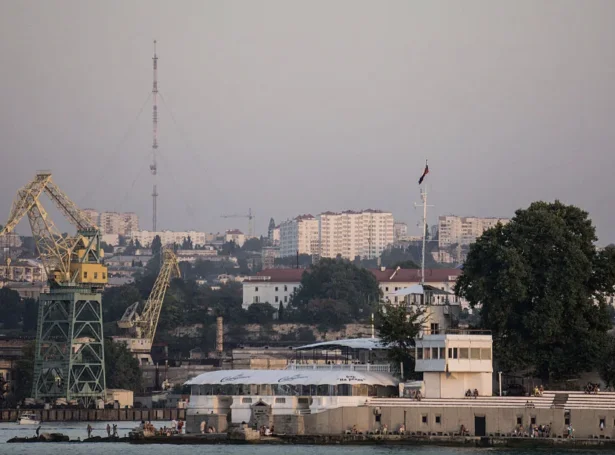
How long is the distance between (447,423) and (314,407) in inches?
246

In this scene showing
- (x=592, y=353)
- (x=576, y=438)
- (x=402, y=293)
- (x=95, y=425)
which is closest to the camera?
(x=576, y=438)

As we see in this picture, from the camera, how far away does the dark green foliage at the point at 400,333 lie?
A: 82.7m

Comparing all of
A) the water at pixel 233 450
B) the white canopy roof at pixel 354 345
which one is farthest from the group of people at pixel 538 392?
the white canopy roof at pixel 354 345

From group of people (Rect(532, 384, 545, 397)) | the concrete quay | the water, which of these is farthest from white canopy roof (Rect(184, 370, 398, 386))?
the concrete quay

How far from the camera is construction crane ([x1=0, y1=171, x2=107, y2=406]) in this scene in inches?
5354

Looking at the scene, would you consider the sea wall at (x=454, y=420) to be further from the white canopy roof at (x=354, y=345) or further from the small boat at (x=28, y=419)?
the small boat at (x=28, y=419)

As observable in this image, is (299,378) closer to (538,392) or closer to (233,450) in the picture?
(233,450)

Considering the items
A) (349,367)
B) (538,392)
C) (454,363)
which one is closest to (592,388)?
(538,392)

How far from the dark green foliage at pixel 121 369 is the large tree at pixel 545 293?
75433 mm

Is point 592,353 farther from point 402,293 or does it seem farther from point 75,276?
point 75,276

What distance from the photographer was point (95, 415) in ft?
430

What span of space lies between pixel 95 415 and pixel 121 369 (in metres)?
25.4

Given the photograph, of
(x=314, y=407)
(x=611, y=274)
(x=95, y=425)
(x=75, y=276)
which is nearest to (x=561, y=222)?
(x=611, y=274)

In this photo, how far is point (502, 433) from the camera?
249 ft
